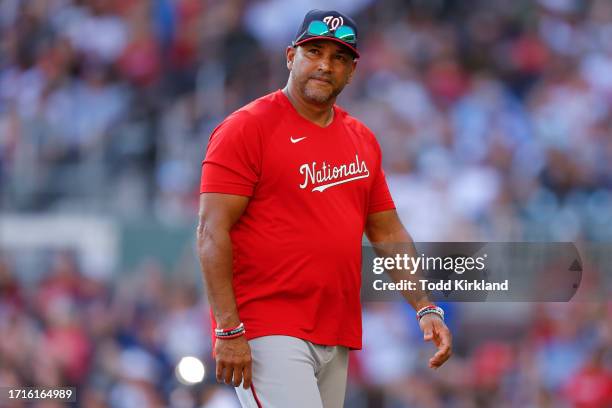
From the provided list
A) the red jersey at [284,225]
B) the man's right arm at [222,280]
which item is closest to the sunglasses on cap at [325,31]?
the red jersey at [284,225]

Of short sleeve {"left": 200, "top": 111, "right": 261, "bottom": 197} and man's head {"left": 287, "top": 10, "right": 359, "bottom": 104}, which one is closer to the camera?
short sleeve {"left": 200, "top": 111, "right": 261, "bottom": 197}

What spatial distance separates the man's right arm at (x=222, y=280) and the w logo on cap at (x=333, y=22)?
2.38ft

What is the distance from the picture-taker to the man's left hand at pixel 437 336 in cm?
409

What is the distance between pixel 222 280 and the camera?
3.72 meters

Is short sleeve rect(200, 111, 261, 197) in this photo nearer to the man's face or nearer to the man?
the man

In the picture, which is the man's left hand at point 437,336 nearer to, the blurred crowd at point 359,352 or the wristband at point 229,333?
the wristband at point 229,333

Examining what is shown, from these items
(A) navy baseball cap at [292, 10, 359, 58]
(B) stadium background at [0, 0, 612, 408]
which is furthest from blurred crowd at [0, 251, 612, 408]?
(A) navy baseball cap at [292, 10, 359, 58]

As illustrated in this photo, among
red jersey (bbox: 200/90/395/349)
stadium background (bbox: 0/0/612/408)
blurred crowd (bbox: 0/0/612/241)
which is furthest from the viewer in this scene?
blurred crowd (bbox: 0/0/612/241)

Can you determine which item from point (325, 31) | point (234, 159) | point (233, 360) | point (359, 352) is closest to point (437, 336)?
point (233, 360)

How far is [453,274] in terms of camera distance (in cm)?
460

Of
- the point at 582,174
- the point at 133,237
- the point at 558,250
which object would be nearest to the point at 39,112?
the point at 133,237

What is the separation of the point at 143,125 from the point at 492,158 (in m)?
3.62

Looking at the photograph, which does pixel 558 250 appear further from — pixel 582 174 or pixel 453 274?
pixel 582 174

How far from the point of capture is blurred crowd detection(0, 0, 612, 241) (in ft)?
31.5
